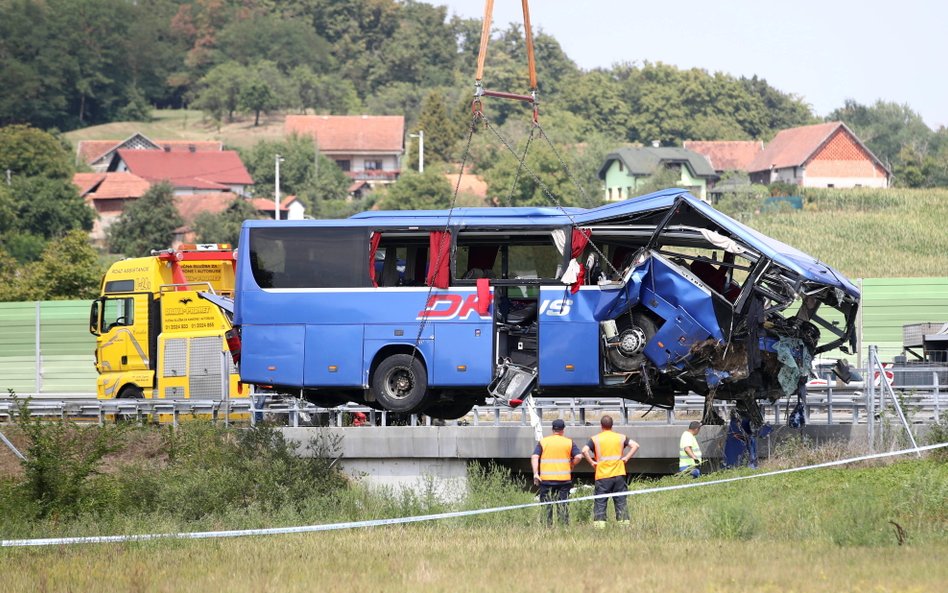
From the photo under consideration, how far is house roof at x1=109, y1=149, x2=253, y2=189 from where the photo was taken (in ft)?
423

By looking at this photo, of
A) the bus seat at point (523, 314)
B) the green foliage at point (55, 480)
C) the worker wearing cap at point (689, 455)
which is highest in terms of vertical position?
the bus seat at point (523, 314)

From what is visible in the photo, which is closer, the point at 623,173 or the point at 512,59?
the point at 623,173

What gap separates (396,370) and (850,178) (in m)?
111

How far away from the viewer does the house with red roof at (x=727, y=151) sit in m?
141

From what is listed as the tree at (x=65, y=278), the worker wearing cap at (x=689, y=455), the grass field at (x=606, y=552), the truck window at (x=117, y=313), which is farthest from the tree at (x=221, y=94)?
the grass field at (x=606, y=552)

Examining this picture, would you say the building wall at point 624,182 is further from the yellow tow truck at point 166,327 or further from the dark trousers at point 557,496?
the dark trousers at point 557,496

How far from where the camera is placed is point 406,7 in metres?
194

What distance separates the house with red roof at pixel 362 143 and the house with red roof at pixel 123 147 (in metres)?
10.1

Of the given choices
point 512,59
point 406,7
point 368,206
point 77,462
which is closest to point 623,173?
point 368,206

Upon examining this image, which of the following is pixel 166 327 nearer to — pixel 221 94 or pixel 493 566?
pixel 493 566

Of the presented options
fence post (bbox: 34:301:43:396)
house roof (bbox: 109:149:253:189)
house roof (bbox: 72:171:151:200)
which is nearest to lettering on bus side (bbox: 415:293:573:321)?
fence post (bbox: 34:301:43:396)

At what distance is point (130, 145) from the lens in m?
150

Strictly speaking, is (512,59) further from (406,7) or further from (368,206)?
(368,206)

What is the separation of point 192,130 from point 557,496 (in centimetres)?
15320
